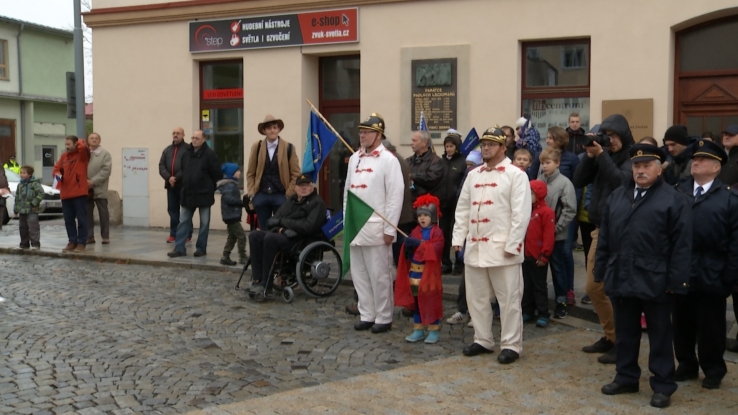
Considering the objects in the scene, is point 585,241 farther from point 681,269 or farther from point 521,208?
point 681,269

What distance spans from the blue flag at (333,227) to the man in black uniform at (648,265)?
409 cm

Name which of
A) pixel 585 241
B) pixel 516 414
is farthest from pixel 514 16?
pixel 516 414

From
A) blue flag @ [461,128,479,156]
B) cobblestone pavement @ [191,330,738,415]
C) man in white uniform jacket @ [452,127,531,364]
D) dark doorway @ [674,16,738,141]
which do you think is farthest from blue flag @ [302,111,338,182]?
dark doorway @ [674,16,738,141]

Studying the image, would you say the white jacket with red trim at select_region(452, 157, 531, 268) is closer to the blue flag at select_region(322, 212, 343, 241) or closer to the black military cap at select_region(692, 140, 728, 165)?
the black military cap at select_region(692, 140, 728, 165)

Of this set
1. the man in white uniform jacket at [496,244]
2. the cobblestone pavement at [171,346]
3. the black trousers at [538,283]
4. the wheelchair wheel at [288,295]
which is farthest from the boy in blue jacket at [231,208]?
the man in white uniform jacket at [496,244]

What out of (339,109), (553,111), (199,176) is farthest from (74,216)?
(553,111)

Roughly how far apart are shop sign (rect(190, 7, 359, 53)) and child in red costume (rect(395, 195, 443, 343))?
7.87 m

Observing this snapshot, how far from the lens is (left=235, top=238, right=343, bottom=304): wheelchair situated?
948 cm

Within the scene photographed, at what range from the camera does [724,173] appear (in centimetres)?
735

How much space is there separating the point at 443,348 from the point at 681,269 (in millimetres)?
2385

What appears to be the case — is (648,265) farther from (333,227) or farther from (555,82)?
(555,82)

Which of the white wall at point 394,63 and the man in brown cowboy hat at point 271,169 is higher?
the white wall at point 394,63

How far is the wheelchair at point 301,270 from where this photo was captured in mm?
9477

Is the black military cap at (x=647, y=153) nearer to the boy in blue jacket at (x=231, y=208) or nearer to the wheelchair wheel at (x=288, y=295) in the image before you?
the wheelchair wheel at (x=288, y=295)
